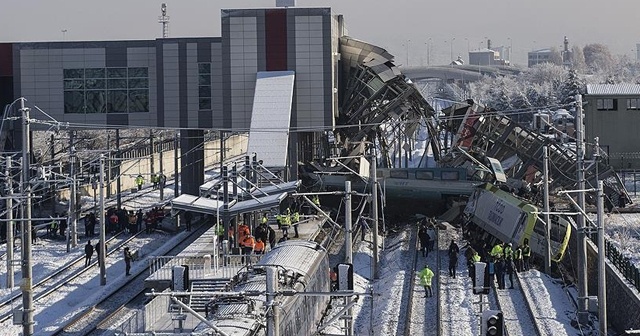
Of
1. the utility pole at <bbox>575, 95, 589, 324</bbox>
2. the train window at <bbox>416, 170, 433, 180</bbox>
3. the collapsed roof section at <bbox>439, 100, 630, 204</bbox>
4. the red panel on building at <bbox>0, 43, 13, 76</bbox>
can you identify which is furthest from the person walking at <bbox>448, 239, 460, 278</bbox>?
the red panel on building at <bbox>0, 43, 13, 76</bbox>

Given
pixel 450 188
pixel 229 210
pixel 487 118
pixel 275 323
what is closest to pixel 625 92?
pixel 487 118

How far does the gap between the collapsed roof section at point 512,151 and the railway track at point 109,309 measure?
70.8 feet

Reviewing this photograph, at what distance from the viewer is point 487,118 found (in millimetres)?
59188

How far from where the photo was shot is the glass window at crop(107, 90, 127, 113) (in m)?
57.2

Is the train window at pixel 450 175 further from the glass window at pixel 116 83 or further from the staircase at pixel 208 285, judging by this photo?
the staircase at pixel 208 285

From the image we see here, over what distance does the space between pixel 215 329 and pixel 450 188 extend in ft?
Result: 111

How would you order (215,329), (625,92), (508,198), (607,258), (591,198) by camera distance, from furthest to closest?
1. (625,92)
2. (591,198)
3. (508,198)
4. (607,258)
5. (215,329)

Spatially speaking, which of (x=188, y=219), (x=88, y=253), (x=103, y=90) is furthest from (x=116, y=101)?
(x=88, y=253)

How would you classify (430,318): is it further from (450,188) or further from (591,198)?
(591,198)

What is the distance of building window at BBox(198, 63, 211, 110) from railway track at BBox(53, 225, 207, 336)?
719 inches

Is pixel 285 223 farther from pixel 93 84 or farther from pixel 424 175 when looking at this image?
pixel 93 84

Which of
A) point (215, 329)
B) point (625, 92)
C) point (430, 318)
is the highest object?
point (625, 92)

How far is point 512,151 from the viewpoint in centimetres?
5822

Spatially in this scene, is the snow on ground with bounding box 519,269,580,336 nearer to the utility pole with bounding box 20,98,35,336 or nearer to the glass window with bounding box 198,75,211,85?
the utility pole with bounding box 20,98,35,336
